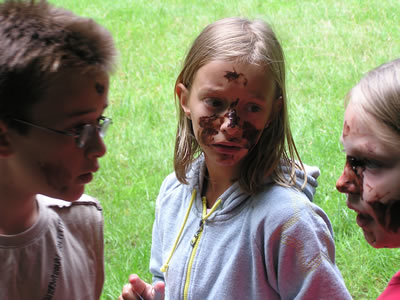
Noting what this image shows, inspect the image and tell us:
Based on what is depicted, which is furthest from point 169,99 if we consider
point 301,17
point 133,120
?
point 301,17

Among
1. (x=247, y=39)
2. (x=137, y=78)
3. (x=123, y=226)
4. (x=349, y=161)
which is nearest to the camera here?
(x=349, y=161)

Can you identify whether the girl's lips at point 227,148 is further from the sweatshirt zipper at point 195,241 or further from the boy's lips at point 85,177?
the boy's lips at point 85,177

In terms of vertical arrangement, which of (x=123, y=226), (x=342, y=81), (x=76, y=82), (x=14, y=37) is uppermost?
(x=14, y=37)

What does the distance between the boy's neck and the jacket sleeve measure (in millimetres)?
890

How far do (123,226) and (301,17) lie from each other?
167 inches

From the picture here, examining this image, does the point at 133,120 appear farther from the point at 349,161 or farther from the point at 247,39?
the point at 349,161

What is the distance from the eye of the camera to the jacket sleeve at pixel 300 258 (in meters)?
2.04

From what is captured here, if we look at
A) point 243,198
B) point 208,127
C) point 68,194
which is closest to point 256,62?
point 208,127

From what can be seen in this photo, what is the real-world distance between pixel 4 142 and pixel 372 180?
46.6 inches

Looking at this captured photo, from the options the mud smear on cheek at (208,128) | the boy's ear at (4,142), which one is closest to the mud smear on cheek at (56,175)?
the boy's ear at (4,142)

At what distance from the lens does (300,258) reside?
2037mm

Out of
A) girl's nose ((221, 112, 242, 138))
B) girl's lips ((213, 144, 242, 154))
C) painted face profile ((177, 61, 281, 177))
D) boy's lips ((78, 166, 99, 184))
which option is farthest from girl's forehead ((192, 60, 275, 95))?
boy's lips ((78, 166, 99, 184))

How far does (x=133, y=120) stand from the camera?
5195 mm

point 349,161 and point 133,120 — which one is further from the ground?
point 349,161
